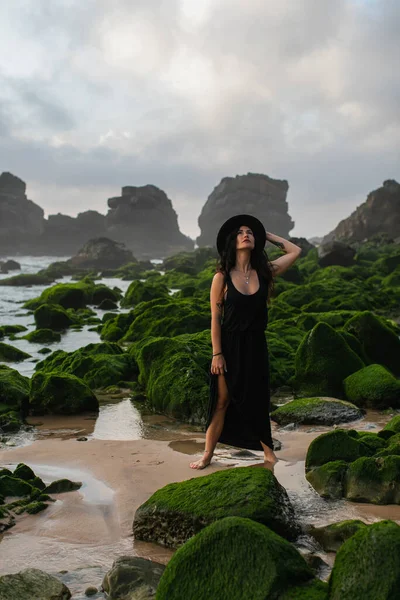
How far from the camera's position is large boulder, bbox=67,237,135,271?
65.6 meters

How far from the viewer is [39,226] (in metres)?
147

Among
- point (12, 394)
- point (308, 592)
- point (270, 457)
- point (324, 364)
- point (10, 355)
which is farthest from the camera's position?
point (10, 355)

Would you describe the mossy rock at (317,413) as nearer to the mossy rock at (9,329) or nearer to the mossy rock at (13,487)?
the mossy rock at (13,487)

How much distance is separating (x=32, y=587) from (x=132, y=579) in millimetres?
534

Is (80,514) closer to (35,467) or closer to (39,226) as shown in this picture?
(35,467)

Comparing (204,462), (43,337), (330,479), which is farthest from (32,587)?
(43,337)

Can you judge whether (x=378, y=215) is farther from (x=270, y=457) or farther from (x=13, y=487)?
(x=13, y=487)

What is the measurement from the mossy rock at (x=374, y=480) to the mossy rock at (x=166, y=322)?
8.04 metres

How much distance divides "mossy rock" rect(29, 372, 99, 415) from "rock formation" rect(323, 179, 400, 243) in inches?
2459

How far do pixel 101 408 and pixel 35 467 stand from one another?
257 cm

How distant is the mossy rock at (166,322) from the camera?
1306 cm

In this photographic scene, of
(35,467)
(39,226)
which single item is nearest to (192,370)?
(35,467)

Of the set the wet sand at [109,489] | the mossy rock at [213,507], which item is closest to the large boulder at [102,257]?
the wet sand at [109,489]

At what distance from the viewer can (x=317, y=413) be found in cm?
743
